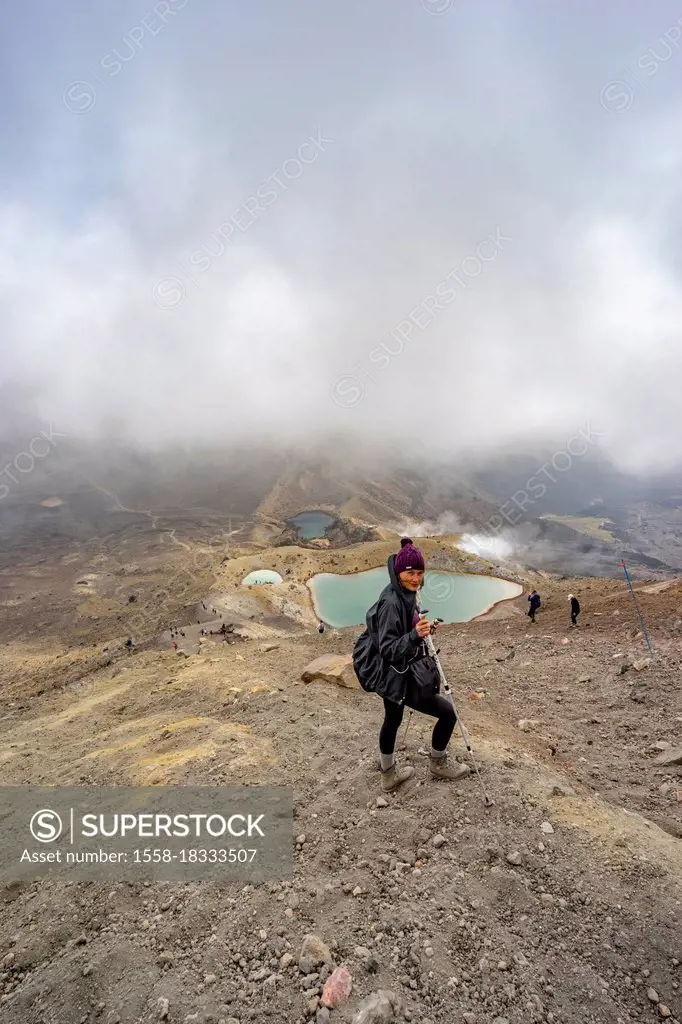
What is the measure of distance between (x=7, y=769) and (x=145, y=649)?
19117mm

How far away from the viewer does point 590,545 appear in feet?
431

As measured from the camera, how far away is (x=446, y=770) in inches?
218

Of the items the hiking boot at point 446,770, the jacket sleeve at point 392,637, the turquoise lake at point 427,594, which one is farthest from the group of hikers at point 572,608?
the turquoise lake at point 427,594

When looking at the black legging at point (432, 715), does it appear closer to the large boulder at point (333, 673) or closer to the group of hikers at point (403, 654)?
the group of hikers at point (403, 654)

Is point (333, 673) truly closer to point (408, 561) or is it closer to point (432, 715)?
point (432, 715)

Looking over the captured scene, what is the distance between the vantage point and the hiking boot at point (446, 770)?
217 inches

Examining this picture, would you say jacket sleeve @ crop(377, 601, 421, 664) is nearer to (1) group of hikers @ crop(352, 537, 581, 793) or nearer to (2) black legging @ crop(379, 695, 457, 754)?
(1) group of hikers @ crop(352, 537, 581, 793)

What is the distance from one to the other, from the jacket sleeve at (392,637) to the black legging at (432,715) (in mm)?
604

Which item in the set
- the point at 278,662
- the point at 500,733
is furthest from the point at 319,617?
the point at 500,733

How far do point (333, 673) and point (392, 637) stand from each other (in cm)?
847

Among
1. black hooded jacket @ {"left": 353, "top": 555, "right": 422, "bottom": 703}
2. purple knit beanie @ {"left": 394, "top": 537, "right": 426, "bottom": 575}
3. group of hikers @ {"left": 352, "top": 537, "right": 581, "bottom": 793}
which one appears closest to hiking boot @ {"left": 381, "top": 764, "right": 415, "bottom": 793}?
group of hikers @ {"left": 352, "top": 537, "right": 581, "bottom": 793}

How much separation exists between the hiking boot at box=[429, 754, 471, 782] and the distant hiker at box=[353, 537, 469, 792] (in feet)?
1.66

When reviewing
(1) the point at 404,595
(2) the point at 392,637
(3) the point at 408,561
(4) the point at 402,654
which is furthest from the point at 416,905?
(3) the point at 408,561

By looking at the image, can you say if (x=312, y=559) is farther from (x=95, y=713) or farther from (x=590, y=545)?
(x=590, y=545)
